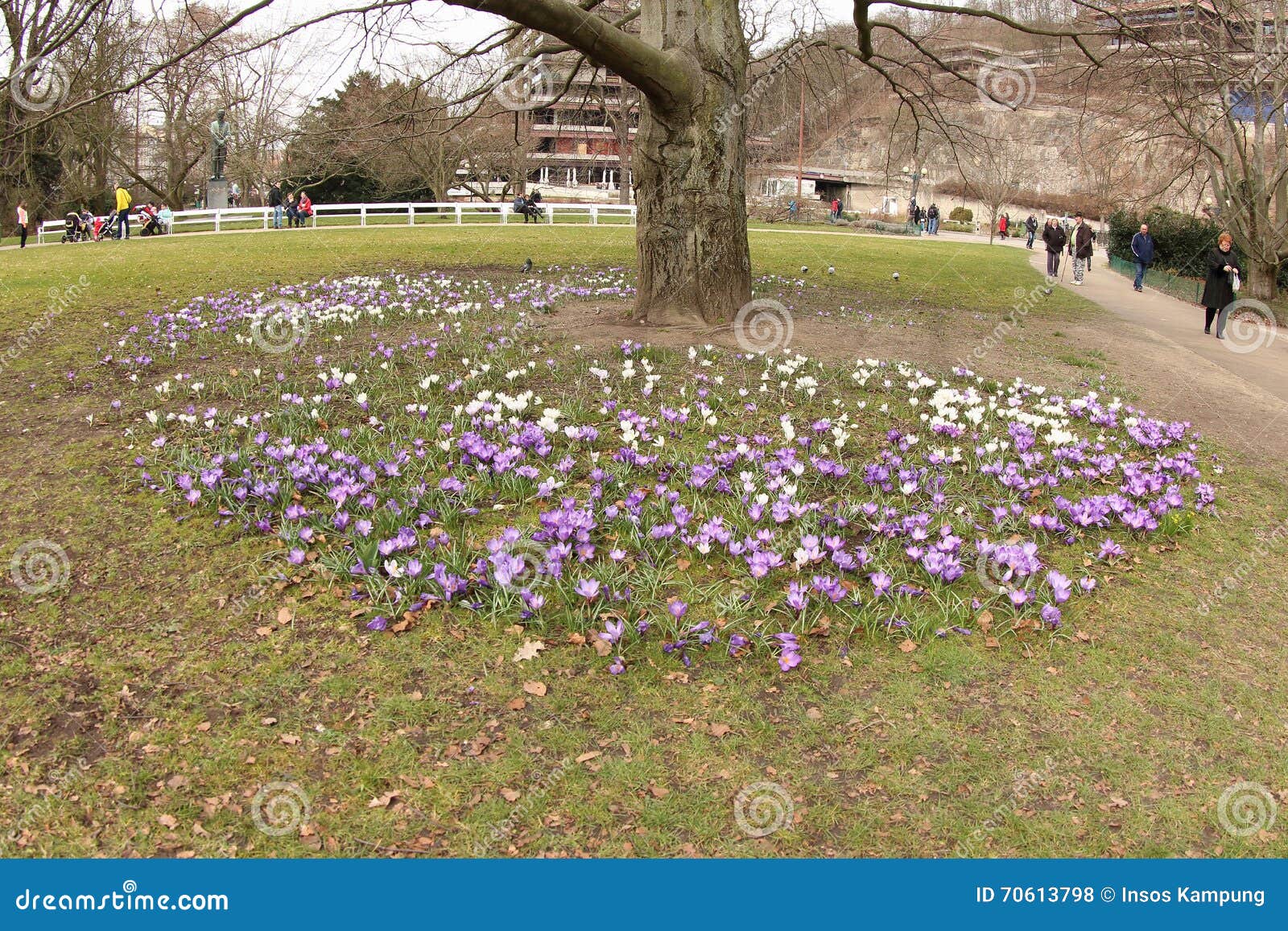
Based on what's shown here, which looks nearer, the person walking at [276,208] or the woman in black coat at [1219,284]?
the woman in black coat at [1219,284]

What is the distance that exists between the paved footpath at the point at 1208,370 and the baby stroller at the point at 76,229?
99.7 feet

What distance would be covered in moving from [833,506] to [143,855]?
3789mm

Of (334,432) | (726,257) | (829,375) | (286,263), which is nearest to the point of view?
(334,432)

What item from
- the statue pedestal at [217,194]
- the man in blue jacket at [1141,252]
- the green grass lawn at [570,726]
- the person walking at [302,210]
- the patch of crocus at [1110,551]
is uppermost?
the statue pedestal at [217,194]

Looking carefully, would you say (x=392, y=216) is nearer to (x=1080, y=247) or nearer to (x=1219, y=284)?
(x=1080, y=247)

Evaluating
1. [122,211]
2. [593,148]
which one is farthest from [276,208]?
[593,148]

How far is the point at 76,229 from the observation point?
2973 centimetres

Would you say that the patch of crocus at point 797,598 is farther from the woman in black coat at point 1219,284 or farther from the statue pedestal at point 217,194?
the statue pedestal at point 217,194

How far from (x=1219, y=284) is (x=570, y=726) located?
53.7 feet

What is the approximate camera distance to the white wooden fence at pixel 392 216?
32.5 metres

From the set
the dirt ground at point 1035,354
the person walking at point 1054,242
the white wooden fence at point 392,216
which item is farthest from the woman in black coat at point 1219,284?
the white wooden fence at point 392,216

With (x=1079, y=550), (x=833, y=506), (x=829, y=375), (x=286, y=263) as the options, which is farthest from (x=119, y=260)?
(x=1079, y=550)

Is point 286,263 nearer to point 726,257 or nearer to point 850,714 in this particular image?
point 726,257

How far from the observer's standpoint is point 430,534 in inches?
181
